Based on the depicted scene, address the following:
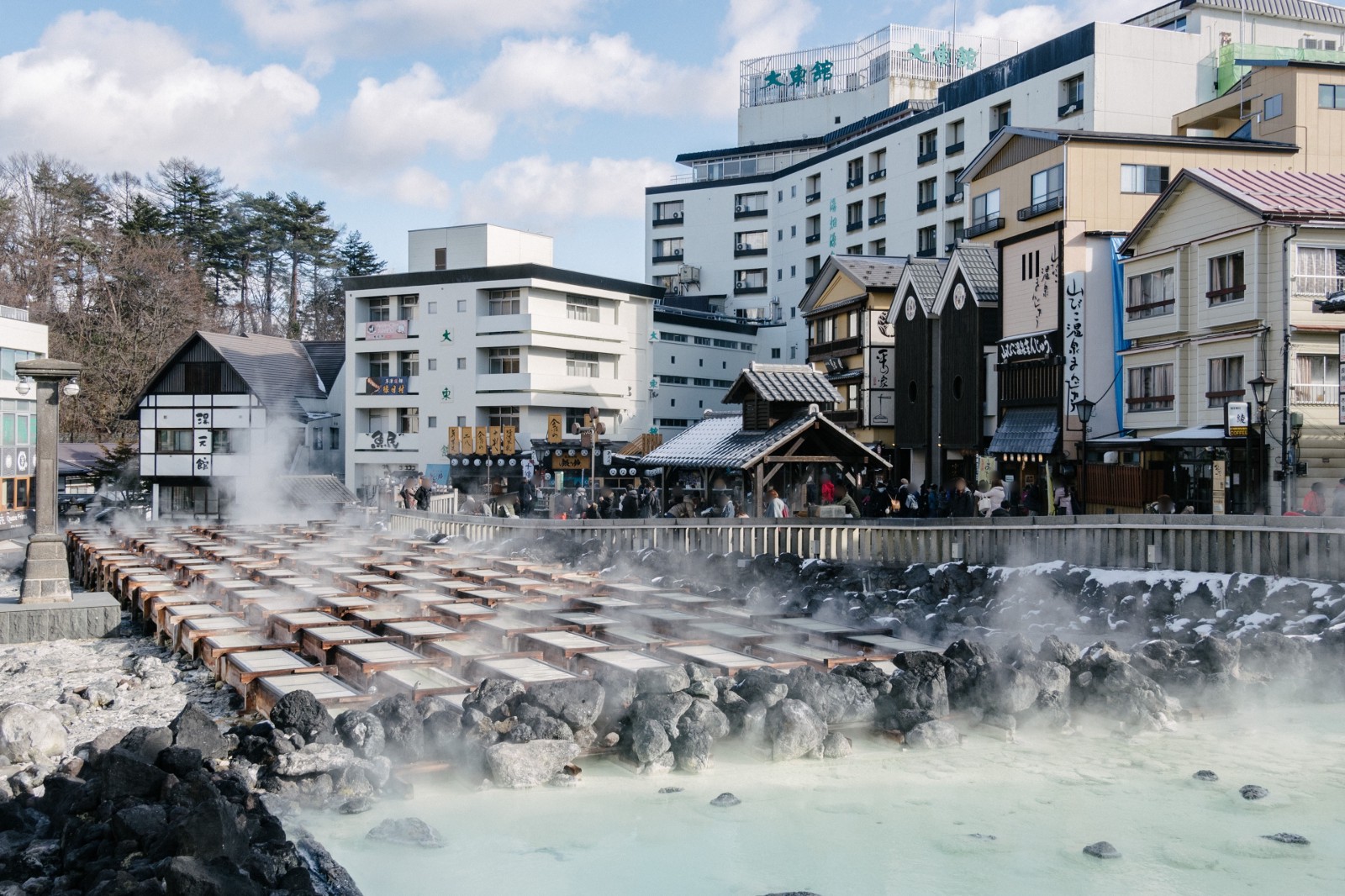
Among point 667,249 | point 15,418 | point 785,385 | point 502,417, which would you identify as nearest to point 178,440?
point 15,418

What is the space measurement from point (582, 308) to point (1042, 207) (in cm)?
2493

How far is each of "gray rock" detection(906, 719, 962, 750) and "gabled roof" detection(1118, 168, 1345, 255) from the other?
610 inches

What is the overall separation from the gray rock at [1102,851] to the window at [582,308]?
41926 mm

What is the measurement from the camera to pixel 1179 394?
24.2 meters

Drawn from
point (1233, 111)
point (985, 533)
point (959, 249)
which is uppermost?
point (1233, 111)

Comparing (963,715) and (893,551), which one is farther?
(893,551)

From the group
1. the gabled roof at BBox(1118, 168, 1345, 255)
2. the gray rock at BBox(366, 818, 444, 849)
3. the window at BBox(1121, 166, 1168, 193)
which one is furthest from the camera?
the window at BBox(1121, 166, 1168, 193)

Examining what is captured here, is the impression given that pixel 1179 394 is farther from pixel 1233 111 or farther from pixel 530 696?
pixel 530 696

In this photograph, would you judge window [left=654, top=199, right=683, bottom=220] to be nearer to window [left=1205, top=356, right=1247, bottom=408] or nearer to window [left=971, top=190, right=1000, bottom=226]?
window [left=971, top=190, right=1000, bottom=226]

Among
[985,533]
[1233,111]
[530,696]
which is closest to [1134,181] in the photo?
[1233,111]

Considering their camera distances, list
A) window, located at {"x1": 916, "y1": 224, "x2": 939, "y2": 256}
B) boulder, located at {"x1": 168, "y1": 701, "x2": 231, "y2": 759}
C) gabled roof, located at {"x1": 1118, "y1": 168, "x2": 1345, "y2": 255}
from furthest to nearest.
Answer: window, located at {"x1": 916, "y1": 224, "x2": 939, "y2": 256} → gabled roof, located at {"x1": 1118, "y1": 168, "x2": 1345, "y2": 255} → boulder, located at {"x1": 168, "y1": 701, "x2": 231, "y2": 759}

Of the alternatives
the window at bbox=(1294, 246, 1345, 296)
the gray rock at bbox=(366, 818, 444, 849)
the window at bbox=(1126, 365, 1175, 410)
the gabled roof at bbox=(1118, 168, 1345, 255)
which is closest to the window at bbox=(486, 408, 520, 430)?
the window at bbox=(1126, 365, 1175, 410)

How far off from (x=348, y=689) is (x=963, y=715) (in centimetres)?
660

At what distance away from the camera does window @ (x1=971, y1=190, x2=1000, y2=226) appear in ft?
107
